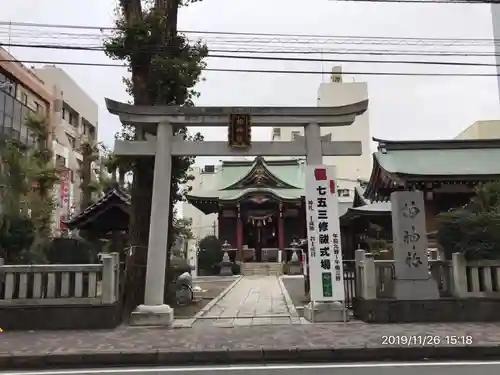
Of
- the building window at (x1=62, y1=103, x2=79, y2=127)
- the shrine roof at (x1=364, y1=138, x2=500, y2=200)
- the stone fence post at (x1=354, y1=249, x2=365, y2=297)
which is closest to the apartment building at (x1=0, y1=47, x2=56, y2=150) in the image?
the building window at (x1=62, y1=103, x2=79, y2=127)

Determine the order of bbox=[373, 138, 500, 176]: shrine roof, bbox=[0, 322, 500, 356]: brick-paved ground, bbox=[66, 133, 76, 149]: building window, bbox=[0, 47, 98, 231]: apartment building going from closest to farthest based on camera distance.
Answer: bbox=[0, 322, 500, 356]: brick-paved ground < bbox=[373, 138, 500, 176]: shrine roof < bbox=[0, 47, 98, 231]: apartment building < bbox=[66, 133, 76, 149]: building window

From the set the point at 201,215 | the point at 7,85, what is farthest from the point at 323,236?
the point at 201,215

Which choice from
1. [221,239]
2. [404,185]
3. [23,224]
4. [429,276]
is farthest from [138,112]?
[221,239]

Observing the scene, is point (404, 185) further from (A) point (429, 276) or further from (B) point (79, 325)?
(B) point (79, 325)

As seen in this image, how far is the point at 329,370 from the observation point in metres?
6.99

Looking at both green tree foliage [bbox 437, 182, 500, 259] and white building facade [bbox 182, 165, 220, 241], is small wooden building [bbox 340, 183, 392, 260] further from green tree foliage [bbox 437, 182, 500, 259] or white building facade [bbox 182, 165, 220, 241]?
white building facade [bbox 182, 165, 220, 241]

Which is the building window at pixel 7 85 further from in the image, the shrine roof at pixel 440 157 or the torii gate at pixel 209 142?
the torii gate at pixel 209 142

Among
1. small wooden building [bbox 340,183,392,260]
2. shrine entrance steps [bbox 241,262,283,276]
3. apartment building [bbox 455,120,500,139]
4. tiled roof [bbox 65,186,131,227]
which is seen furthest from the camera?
apartment building [bbox 455,120,500,139]

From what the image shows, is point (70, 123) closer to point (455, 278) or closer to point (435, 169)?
point (435, 169)

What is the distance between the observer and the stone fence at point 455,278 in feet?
35.1

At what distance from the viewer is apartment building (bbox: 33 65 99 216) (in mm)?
43906

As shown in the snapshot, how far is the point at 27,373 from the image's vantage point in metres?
7.12

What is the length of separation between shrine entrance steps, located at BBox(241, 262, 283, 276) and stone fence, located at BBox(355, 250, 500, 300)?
68.6 feet

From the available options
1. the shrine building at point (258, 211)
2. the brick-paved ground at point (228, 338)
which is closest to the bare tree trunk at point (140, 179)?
the brick-paved ground at point (228, 338)
